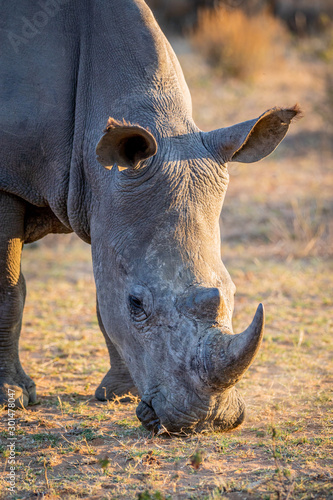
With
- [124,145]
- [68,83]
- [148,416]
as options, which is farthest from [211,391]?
[68,83]

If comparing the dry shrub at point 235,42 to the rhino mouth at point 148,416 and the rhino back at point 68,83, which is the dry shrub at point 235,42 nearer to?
the rhino back at point 68,83

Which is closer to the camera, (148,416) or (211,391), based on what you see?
(211,391)

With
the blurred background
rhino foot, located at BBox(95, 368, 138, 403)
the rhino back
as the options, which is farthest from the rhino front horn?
the blurred background

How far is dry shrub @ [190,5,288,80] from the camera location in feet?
53.5

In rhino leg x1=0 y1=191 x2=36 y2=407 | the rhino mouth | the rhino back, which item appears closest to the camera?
the rhino mouth

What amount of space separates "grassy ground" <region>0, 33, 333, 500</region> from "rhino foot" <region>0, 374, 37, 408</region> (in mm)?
86

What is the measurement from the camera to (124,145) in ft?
12.7

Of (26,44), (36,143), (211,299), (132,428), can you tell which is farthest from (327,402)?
(26,44)

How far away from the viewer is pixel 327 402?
4.77 metres

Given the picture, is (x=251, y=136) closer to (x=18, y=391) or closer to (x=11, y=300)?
(x=11, y=300)

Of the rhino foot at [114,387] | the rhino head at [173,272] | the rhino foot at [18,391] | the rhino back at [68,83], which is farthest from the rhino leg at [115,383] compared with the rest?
the rhino back at [68,83]

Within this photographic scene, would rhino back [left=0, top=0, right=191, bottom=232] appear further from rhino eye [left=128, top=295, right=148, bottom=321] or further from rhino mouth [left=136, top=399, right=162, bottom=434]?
rhino mouth [left=136, top=399, right=162, bottom=434]

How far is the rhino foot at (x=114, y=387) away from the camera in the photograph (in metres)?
5.03

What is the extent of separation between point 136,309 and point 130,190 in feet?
2.28
